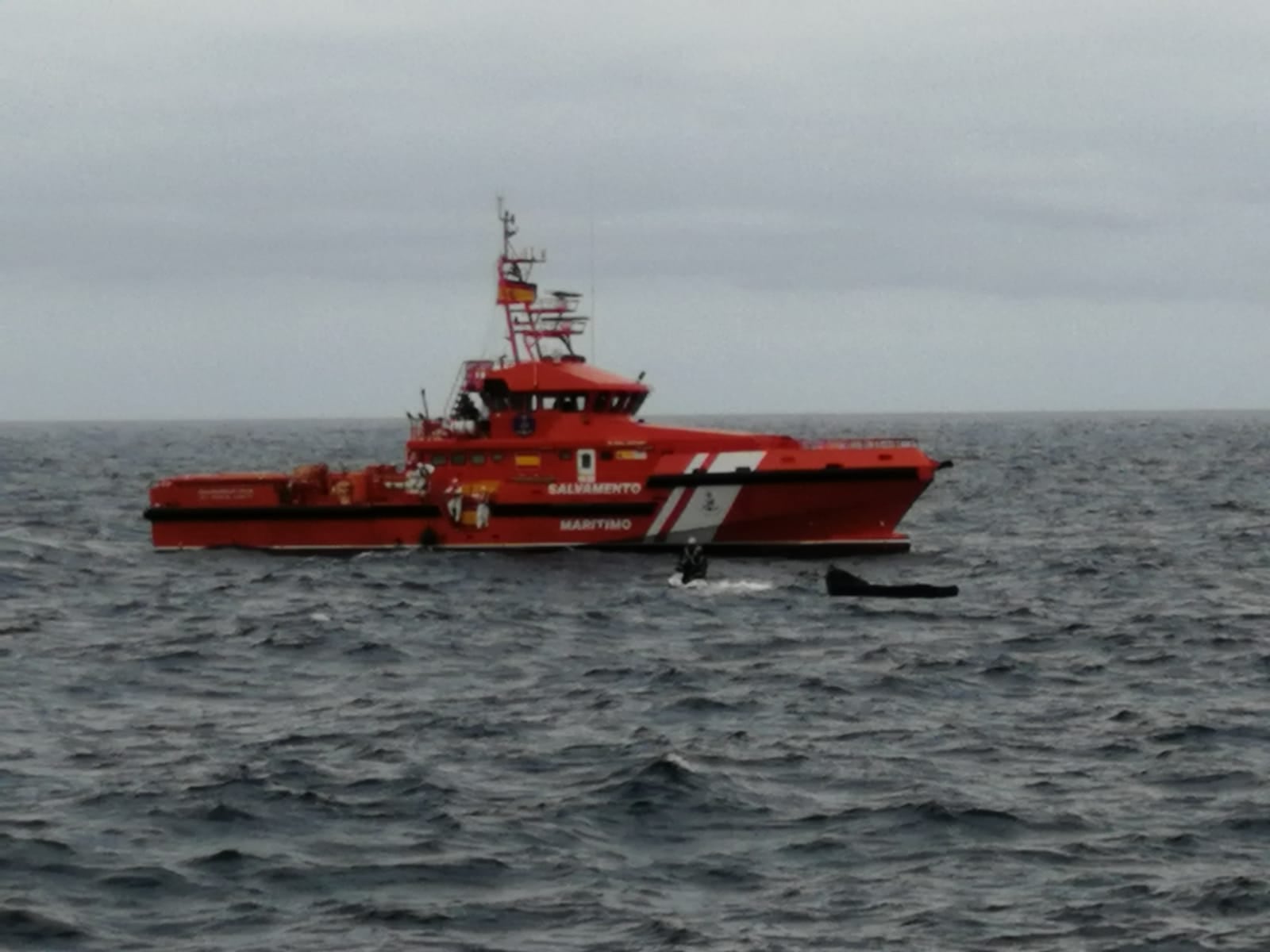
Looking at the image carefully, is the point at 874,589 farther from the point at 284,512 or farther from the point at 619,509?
the point at 284,512

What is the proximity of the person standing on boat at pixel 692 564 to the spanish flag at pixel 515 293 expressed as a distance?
27.2 feet

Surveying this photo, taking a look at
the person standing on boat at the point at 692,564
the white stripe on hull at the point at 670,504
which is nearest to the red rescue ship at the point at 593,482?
the white stripe on hull at the point at 670,504

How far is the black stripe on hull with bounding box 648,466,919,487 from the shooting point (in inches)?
1479

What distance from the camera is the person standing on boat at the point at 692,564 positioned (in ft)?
112

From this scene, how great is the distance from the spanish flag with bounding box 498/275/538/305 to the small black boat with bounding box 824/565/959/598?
1092 cm

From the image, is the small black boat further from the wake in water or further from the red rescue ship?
the red rescue ship

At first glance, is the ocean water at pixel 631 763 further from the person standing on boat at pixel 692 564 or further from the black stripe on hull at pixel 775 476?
the black stripe on hull at pixel 775 476

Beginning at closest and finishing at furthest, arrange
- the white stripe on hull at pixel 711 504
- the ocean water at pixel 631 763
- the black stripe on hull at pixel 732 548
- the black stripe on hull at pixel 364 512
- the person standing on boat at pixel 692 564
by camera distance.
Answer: the ocean water at pixel 631 763 → the person standing on boat at pixel 692 564 → the white stripe on hull at pixel 711 504 → the black stripe on hull at pixel 364 512 → the black stripe on hull at pixel 732 548

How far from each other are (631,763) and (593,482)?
20.0m

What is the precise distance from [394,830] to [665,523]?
22.4 metres

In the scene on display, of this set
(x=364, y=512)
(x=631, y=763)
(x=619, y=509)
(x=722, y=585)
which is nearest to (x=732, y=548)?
(x=619, y=509)

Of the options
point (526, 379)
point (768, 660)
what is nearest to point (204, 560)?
point (526, 379)

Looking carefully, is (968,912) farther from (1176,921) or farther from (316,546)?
(316,546)

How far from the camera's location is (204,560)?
130ft
